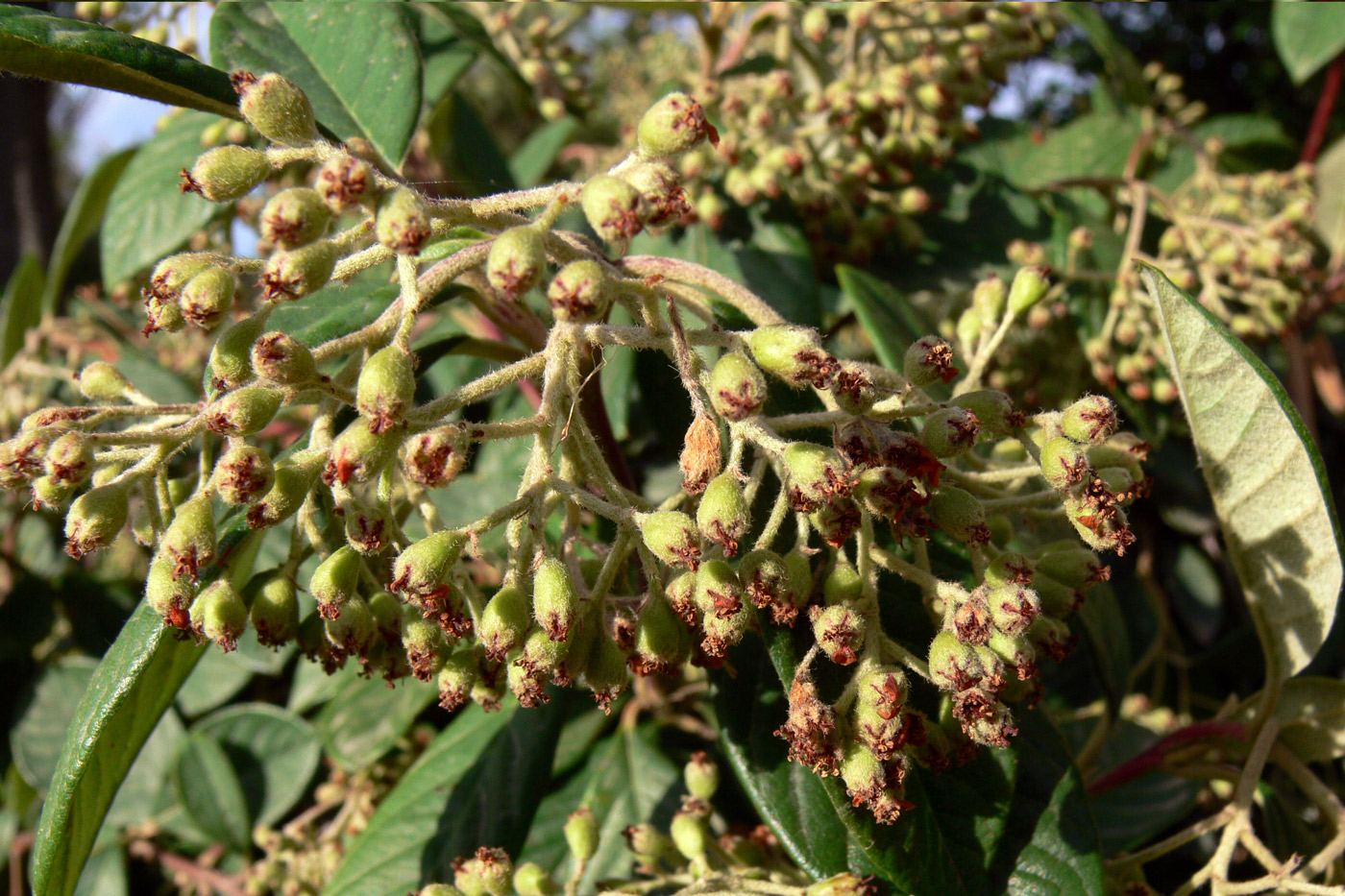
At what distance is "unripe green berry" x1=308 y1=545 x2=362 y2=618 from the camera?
118 centimetres

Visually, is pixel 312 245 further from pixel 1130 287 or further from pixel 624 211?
pixel 1130 287

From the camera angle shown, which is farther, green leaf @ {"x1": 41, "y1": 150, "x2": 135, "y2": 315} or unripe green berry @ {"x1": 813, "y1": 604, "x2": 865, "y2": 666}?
green leaf @ {"x1": 41, "y1": 150, "x2": 135, "y2": 315}

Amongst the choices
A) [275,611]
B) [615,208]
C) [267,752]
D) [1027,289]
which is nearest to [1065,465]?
[1027,289]

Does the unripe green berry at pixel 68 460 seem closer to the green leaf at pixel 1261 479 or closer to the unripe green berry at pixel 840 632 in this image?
the unripe green berry at pixel 840 632

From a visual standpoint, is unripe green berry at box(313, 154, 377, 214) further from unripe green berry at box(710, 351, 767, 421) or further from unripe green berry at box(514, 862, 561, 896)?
unripe green berry at box(514, 862, 561, 896)

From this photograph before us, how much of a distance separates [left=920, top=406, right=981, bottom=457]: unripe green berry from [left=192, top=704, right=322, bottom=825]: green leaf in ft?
6.18

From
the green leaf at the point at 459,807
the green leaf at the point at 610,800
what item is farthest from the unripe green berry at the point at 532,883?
the green leaf at the point at 610,800

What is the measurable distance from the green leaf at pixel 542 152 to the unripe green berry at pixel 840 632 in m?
2.49

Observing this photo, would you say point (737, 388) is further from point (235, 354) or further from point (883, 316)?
point (883, 316)

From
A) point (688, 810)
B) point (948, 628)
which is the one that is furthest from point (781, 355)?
point (688, 810)

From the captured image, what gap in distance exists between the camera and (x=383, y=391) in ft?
3.48

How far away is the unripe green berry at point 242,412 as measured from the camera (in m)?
1.10

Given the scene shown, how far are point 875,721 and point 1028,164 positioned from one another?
2.78 metres

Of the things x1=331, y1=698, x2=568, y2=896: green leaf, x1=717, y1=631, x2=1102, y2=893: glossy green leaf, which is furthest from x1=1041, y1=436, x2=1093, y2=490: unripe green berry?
x1=331, y1=698, x2=568, y2=896: green leaf
